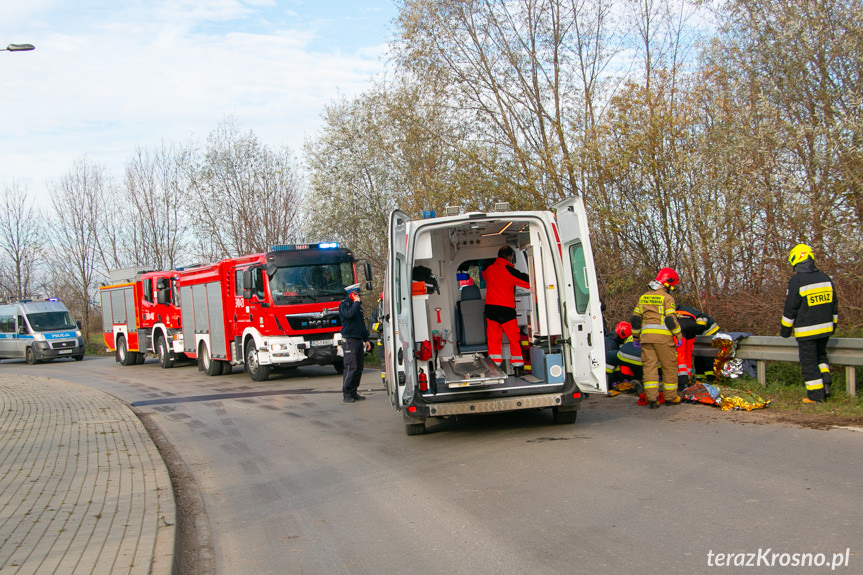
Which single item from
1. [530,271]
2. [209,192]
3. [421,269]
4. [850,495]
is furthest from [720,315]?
[209,192]

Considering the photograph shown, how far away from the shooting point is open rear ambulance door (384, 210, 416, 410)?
800 cm

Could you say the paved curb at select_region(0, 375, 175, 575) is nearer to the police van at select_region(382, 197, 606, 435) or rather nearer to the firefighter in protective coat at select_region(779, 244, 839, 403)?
the police van at select_region(382, 197, 606, 435)

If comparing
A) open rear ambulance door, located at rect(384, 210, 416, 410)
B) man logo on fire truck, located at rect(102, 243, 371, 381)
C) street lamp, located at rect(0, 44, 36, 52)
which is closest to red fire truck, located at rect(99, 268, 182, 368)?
man logo on fire truck, located at rect(102, 243, 371, 381)

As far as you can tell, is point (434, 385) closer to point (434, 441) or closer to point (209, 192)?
point (434, 441)

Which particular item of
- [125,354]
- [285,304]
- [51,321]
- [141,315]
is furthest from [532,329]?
[51,321]

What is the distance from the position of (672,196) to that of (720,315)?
2.75 m

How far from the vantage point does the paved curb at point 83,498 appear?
4520 millimetres

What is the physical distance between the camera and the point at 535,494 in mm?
5746

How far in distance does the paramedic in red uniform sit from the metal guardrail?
290 cm

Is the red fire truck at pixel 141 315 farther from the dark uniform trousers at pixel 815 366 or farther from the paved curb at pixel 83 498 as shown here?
the dark uniform trousers at pixel 815 366

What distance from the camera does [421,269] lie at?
368 inches

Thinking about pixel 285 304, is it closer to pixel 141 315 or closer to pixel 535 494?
pixel 141 315

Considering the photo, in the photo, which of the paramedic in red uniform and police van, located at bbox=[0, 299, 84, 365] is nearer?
the paramedic in red uniform

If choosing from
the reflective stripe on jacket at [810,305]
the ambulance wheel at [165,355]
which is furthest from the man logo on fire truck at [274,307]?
the reflective stripe on jacket at [810,305]
